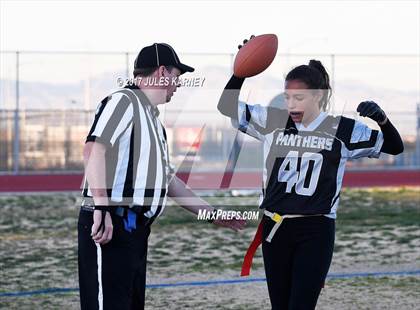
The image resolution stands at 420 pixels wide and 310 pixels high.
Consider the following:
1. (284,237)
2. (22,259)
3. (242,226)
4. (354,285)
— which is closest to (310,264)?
(284,237)

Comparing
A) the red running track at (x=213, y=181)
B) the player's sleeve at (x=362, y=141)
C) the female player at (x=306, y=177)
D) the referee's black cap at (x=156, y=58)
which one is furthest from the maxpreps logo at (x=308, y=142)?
the red running track at (x=213, y=181)

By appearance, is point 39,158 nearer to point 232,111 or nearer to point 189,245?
point 189,245

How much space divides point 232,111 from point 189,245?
537 cm

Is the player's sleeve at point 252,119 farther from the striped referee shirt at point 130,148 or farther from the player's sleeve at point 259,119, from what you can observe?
the striped referee shirt at point 130,148

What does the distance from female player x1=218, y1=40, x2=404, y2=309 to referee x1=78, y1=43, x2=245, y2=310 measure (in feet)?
2.16

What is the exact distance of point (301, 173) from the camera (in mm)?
4285

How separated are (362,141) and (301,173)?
35cm

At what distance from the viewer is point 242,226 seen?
4.61 m

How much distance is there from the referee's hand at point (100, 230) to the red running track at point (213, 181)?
12859mm

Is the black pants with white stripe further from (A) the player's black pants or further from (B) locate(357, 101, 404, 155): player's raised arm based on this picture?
(B) locate(357, 101, 404, 155): player's raised arm

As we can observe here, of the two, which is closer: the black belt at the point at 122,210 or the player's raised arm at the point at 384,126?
the black belt at the point at 122,210

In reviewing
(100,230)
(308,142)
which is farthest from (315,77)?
(100,230)

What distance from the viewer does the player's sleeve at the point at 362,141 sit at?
4.34 meters

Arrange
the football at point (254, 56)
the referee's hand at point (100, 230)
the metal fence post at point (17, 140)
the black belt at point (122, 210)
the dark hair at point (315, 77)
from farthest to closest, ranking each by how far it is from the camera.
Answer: the metal fence post at point (17, 140) → the football at point (254, 56) → the dark hair at point (315, 77) → the black belt at point (122, 210) → the referee's hand at point (100, 230)
